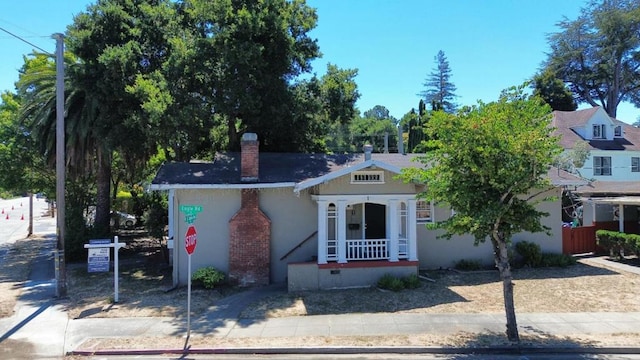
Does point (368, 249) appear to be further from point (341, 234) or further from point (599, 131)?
point (599, 131)

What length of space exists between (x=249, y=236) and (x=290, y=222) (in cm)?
151

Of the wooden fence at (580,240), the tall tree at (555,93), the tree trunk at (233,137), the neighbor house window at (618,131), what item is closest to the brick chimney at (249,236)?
the tree trunk at (233,137)

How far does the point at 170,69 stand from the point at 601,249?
62.8 ft

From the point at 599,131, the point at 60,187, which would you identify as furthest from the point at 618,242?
the point at 599,131

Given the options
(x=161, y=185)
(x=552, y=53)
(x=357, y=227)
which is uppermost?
(x=552, y=53)

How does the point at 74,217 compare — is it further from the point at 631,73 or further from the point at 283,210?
the point at 631,73

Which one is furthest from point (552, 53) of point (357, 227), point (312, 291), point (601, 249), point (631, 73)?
point (312, 291)

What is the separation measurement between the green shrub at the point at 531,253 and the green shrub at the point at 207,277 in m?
10.9

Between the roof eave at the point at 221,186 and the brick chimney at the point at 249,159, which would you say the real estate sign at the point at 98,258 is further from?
the brick chimney at the point at 249,159

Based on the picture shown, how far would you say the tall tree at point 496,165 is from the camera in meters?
9.24

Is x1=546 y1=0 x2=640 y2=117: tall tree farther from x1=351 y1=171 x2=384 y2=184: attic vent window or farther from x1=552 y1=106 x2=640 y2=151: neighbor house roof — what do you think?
x1=351 y1=171 x2=384 y2=184: attic vent window

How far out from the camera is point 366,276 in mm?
14773

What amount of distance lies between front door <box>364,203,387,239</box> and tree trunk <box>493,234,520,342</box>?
7554mm

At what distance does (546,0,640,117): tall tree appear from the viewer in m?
54.3
